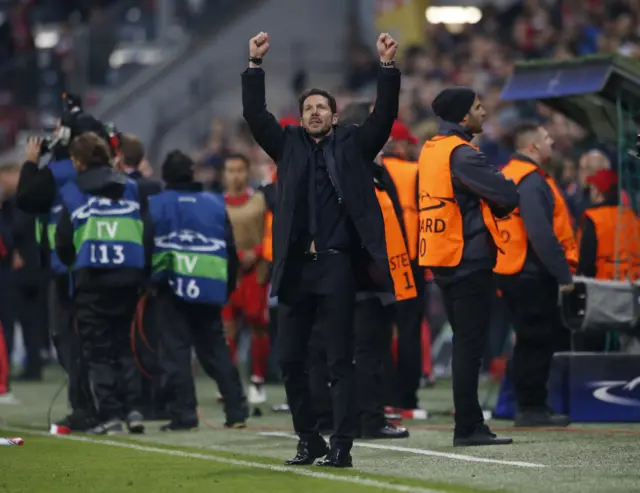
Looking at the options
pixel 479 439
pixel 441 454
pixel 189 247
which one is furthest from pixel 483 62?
pixel 441 454

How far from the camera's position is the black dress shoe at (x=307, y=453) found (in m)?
10.9

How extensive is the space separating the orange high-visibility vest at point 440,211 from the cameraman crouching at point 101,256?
2431 mm

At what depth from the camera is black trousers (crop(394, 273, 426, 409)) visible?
14.7 metres

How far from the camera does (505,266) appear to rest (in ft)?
→ 44.7

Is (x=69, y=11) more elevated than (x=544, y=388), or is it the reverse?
(x=69, y=11)

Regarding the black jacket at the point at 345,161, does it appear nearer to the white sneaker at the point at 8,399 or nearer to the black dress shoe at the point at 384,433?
the black dress shoe at the point at 384,433

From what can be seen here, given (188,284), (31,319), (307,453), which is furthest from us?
(31,319)

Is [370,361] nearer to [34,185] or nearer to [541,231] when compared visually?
[541,231]

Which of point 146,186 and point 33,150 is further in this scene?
point 146,186

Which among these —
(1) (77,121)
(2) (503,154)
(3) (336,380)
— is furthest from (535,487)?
(2) (503,154)

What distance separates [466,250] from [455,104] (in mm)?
999

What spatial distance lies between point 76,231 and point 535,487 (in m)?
5.02

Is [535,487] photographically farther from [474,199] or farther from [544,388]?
[544,388]

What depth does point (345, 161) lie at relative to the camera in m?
10.8
